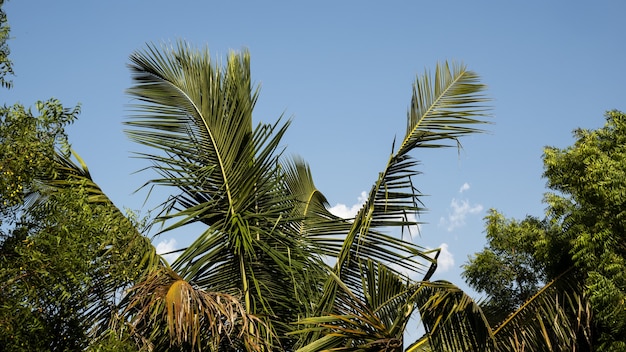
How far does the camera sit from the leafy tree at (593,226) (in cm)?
1146

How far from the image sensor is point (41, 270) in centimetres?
591

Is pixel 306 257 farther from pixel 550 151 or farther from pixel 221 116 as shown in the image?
pixel 550 151

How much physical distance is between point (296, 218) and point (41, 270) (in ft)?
12.0

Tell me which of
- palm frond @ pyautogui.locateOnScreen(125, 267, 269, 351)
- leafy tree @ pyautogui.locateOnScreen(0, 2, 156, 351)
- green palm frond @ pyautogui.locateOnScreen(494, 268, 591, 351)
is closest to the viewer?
leafy tree @ pyautogui.locateOnScreen(0, 2, 156, 351)

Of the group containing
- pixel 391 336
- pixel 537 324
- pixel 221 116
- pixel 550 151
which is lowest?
pixel 537 324

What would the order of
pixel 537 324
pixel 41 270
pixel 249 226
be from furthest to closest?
pixel 537 324, pixel 249 226, pixel 41 270

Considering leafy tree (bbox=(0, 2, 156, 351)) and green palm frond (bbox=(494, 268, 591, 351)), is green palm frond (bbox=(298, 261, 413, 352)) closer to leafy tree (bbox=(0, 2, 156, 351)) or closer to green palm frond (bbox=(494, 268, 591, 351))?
leafy tree (bbox=(0, 2, 156, 351))

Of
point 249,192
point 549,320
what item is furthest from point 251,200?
point 549,320

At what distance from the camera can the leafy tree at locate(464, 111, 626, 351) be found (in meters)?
11.5

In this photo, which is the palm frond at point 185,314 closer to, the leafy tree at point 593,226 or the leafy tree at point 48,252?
the leafy tree at point 48,252

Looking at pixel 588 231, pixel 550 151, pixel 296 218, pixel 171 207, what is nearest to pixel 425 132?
pixel 296 218

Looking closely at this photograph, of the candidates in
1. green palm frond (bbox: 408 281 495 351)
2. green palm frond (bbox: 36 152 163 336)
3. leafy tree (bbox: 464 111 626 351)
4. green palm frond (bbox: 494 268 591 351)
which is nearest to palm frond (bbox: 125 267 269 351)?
green palm frond (bbox: 36 152 163 336)

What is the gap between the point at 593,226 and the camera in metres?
12.6

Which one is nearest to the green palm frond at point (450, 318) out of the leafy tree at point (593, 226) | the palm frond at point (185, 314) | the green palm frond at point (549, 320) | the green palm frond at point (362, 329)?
the green palm frond at point (362, 329)
